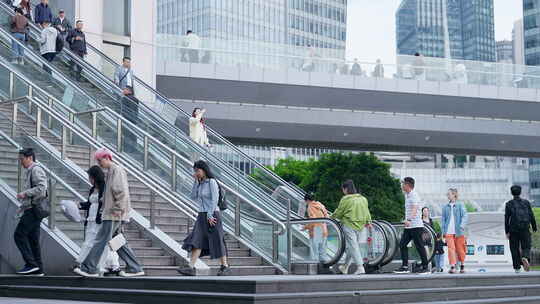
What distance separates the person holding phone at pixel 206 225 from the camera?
11.7 m

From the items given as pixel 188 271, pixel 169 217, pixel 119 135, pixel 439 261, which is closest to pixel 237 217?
pixel 169 217

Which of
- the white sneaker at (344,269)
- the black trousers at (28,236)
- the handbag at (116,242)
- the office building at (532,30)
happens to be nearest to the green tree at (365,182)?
the white sneaker at (344,269)

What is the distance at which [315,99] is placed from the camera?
37.4 m

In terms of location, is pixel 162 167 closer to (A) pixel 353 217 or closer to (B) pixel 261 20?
(A) pixel 353 217

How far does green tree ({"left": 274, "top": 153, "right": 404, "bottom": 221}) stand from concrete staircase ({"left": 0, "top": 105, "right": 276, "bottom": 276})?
104 ft

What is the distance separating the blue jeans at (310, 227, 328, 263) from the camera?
542 inches

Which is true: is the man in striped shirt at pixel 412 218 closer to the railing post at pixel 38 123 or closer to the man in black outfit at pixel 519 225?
the man in black outfit at pixel 519 225

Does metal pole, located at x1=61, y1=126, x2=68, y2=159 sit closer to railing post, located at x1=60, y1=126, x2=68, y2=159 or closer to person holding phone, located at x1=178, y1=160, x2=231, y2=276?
railing post, located at x1=60, y1=126, x2=68, y2=159

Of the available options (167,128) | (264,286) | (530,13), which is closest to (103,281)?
(264,286)

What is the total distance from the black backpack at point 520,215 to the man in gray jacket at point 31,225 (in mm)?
7116

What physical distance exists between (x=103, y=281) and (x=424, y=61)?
29822 millimetres

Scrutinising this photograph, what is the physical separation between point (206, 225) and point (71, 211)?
70.8 inches

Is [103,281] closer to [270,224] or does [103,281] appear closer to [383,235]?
[270,224]

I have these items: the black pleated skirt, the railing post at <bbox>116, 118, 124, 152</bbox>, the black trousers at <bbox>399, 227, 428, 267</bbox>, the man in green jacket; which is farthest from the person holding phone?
the railing post at <bbox>116, 118, 124, 152</bbox>
